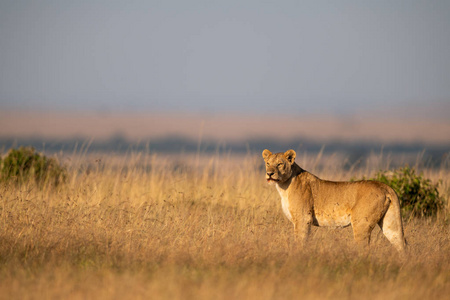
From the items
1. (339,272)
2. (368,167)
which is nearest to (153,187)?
(368,167)

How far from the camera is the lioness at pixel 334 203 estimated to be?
896 centimetres

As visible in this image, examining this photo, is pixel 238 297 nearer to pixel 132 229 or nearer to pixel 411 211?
pixel 132 229

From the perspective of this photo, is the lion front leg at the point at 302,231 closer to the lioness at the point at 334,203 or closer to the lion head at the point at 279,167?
the lioness at the point at 334,203

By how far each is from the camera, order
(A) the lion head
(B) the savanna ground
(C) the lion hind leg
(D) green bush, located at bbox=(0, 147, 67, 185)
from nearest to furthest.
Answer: (B) the savanna ground, (C) the lion hind leg, (A) the lion head, (D) green bush, located at bbox=(0, 147, 67, 185)

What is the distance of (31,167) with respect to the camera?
577 inches

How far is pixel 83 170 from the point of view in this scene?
14820 millimetres

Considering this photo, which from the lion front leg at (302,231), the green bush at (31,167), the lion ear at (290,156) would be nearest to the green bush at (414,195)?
the lion ear at (290,156)

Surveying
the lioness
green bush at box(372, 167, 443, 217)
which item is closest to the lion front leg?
the lioness

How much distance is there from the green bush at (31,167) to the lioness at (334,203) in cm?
696

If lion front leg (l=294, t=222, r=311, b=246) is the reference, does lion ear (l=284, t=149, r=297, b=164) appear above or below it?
above

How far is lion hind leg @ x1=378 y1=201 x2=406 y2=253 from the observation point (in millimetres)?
9078

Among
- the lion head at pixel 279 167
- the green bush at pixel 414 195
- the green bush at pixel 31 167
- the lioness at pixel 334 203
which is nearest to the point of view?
the lioness at pixel 334 203

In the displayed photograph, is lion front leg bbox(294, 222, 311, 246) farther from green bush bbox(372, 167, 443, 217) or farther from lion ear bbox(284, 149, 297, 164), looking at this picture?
green bush bbox(372, 167, 443, 217)

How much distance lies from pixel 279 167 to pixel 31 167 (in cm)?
768
